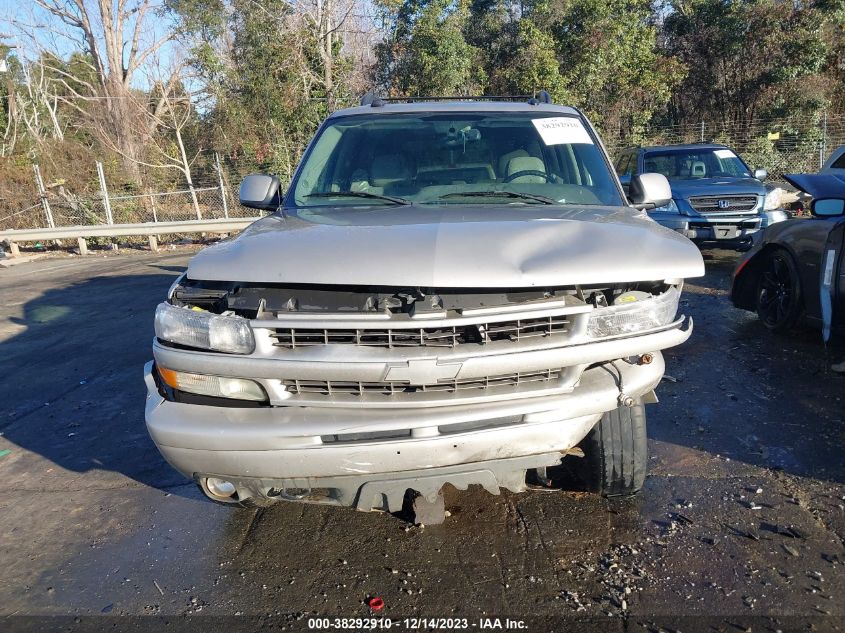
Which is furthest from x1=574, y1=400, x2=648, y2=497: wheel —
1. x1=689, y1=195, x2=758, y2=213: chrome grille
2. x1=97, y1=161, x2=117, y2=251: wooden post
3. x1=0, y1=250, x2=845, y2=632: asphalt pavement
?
x1=97, y1=161, x2=117, y2=251: wooden post

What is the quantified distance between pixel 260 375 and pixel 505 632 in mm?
1309

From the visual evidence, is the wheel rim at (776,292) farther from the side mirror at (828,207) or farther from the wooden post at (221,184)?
the wooden post at (221,184)

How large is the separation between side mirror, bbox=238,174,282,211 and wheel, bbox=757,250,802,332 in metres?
4.23

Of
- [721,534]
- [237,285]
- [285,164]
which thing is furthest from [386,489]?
[285,164]

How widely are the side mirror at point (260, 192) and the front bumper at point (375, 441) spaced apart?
171 cm

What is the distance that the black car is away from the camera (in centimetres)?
476

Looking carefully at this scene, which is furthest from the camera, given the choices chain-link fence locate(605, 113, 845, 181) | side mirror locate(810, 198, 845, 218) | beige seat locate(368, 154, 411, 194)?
chain-link fence locate(605, 113, 845, 181)

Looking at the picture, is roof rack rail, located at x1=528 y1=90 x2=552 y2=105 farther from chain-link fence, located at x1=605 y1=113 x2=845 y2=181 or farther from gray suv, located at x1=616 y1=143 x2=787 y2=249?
chain-link fence, located at x1=605 y1=113 x2=845 y2=181

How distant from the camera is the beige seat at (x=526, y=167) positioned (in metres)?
3.81

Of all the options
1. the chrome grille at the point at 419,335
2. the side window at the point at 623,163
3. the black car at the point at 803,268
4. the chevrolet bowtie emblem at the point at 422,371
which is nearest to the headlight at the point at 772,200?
the side window at the point at 623,163

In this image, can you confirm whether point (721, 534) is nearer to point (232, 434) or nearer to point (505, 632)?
point (505, 632)

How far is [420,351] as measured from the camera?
243 cm

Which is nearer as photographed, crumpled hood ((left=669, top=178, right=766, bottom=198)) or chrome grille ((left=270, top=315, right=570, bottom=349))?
chrome grille ((left=270, top=315, right=570, bottom=349))

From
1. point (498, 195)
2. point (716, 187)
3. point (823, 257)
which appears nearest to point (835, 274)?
point (823, 257)
